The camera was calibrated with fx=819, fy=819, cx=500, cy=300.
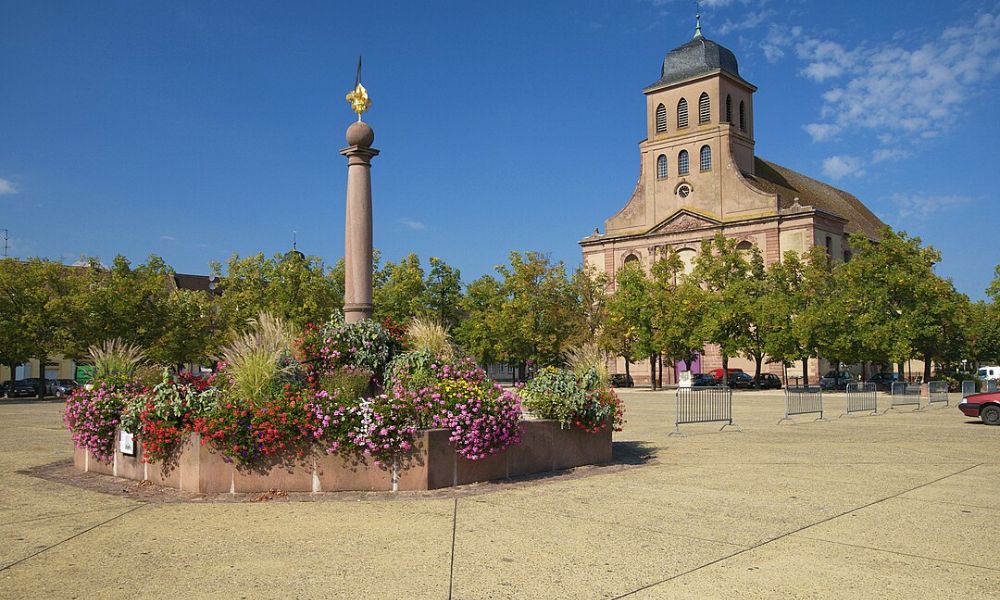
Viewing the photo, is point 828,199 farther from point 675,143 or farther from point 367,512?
point 367,512

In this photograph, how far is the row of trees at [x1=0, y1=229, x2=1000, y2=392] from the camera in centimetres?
4569

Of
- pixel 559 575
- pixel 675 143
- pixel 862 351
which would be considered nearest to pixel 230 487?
pixel 559 575

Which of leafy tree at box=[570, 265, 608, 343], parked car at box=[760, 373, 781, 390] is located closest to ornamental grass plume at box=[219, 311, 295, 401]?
leafy tree at box=[570, 265, 608, 343]

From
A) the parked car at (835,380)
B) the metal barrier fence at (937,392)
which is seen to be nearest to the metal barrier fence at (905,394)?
the metal barrier fence at (937,392)

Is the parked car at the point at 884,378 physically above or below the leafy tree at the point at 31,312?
below

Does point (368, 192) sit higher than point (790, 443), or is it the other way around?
point (368, 192)

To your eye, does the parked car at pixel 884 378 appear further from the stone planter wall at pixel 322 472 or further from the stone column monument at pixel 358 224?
the stone planter wall at pixel 322 472

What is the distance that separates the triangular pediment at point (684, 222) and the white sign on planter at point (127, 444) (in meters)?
58.6

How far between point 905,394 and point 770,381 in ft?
93.8

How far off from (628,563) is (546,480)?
4.60m

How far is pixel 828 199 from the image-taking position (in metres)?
80.7

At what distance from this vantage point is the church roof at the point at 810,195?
2689 inches

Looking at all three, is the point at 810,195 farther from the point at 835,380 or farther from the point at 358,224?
the point at 358,224

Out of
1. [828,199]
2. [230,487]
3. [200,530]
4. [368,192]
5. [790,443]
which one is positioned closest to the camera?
[200,530]
